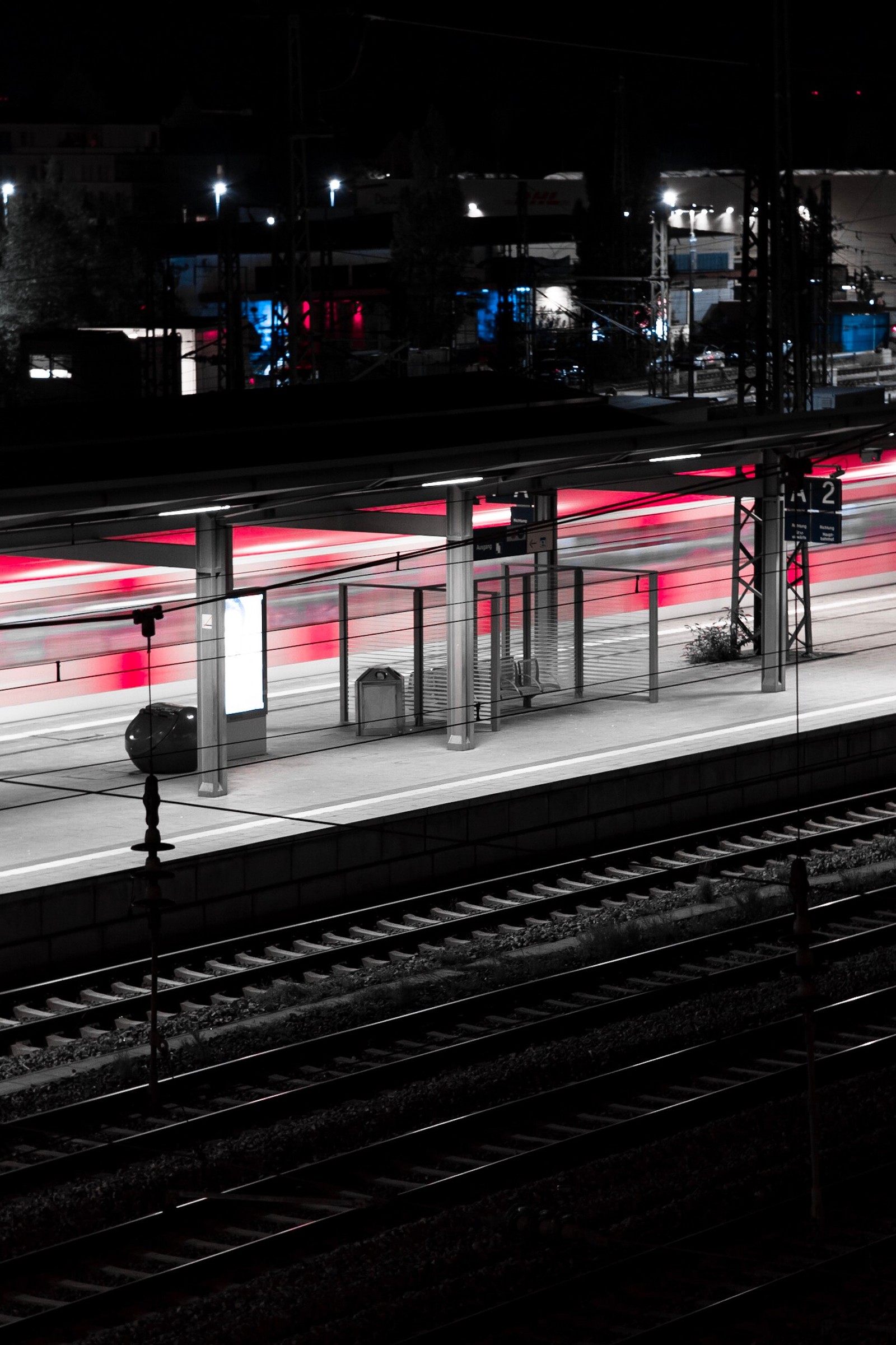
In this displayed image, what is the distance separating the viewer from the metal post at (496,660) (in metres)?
14.8

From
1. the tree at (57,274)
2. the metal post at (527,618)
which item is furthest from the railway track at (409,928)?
the tree at (57,274)

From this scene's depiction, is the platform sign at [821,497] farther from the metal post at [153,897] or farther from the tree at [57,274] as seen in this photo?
the tree at [57,274]

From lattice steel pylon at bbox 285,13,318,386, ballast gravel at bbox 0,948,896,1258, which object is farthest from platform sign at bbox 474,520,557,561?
ballast gravel at bbox 0,948,896,1258

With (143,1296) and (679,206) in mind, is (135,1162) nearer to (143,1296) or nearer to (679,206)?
(143,1296)

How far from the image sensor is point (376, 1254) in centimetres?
655

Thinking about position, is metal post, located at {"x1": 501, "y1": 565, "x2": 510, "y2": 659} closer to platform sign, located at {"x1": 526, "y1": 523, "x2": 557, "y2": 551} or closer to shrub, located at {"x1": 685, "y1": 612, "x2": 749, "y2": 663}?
platform sign, located at {"x1": 526, "y1": 523, "x2": 557, "y2": 551}

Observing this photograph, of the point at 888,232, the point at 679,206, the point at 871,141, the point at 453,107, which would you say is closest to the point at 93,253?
the point at 679,206

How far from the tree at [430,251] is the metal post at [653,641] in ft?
116

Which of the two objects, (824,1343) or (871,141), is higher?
(871,141)

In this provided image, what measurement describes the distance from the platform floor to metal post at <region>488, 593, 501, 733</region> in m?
0.16

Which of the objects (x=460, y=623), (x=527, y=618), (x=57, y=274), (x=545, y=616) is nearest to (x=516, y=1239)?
(x=460, y=623)

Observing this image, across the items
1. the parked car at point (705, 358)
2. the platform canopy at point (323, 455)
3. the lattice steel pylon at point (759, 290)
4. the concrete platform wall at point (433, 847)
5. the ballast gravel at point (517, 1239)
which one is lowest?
the ballast gravel at point (517, 1239)

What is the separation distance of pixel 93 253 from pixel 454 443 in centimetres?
3916

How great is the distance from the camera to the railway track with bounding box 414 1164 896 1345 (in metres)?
5.88
